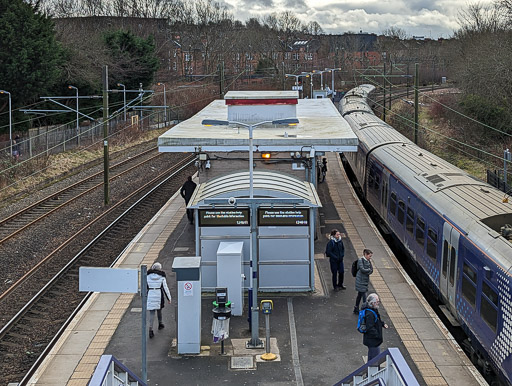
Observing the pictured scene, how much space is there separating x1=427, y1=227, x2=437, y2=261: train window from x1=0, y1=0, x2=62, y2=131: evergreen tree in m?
29.7

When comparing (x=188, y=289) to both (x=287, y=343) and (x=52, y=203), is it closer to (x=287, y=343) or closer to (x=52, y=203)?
(x=287, y=343)

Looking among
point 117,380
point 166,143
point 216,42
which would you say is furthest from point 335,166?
point 216,42

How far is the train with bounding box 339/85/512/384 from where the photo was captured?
392 inches

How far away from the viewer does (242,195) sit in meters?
14.2

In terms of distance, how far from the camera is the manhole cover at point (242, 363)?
10789mm

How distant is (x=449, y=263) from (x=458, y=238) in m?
0.74

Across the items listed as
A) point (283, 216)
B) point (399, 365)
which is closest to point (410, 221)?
point (283, 216)

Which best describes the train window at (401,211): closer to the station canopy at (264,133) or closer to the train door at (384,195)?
the train door at (384,195)

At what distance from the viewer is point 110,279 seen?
8641mm

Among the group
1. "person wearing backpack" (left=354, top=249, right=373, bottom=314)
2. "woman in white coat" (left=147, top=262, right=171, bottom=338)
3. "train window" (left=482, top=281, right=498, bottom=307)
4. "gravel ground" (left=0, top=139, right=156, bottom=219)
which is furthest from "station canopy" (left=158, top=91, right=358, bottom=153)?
"train window" (left=482, top=281, right=498, bottom=307)

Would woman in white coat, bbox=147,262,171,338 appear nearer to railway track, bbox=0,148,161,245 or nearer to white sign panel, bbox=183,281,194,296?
white sign panel, bbox=183,281,194,296

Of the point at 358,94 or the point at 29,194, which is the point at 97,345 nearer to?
the point at 29,194

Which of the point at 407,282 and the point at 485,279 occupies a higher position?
the point at 485,279

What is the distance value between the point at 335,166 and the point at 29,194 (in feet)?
49.1
